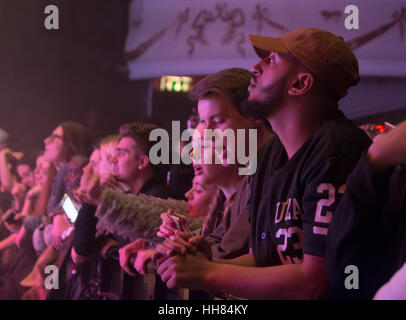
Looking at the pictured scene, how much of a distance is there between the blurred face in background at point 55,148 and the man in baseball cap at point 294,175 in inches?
82.4

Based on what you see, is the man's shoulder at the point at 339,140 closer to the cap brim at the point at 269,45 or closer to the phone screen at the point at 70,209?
the cap brim at the point at 269,45

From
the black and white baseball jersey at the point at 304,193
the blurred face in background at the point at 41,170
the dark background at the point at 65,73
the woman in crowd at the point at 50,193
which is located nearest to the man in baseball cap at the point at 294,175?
the black and white baseball jersey at the point at 304,193

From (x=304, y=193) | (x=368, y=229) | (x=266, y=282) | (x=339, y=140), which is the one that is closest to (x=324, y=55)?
(x=339, y=140)

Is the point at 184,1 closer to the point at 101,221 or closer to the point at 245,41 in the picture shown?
the point at 245,41

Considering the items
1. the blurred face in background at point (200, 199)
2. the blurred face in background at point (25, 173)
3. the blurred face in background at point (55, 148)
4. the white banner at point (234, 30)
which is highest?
the white banner at point (234, 30)

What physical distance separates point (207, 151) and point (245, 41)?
184 cm

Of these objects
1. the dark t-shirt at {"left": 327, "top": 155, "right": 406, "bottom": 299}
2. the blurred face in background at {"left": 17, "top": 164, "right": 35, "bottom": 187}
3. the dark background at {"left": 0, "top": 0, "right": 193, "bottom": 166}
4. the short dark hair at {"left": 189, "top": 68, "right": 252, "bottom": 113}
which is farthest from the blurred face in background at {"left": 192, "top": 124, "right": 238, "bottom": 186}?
the blurred face in background at {"left": 17, "top": 164, "right": 35, "bottom": 187}

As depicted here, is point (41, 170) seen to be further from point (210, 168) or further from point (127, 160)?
point (210, 168)

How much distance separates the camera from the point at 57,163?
3096 millimetres

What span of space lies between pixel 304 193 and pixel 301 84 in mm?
300

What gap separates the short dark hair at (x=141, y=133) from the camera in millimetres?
2213

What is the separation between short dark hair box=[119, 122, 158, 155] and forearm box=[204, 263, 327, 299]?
1.12 metres

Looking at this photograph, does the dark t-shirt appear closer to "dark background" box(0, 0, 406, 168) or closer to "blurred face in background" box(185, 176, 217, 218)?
"blurred face in background" box(185, 176, 217, 218)
